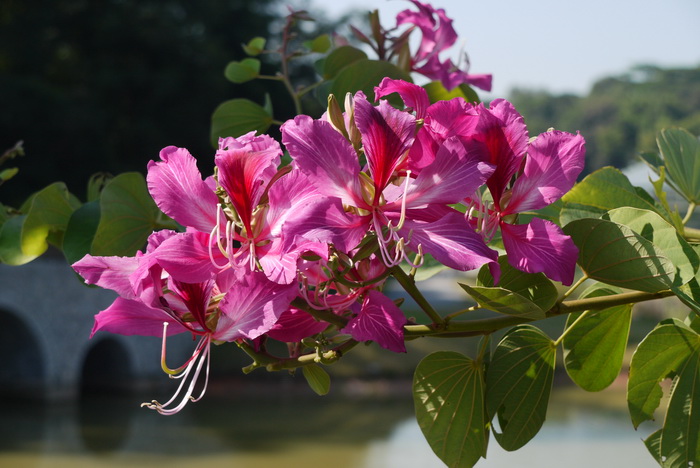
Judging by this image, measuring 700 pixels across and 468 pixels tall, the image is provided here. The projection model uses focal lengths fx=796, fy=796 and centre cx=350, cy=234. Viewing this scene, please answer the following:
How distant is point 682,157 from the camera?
498 millimetres

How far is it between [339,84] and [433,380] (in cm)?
20

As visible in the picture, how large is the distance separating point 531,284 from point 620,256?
0.05 metres

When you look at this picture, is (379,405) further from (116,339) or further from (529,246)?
(529,246)

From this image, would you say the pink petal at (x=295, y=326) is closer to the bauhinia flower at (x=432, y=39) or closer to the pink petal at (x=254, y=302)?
the pink petal at (x=254, y=302)

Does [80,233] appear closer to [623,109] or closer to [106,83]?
[106,83]

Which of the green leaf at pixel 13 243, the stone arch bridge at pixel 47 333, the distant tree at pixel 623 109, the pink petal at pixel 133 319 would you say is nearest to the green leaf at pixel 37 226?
the green leaf at pixel 13 243

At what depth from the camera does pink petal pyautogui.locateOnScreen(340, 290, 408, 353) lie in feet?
1.02

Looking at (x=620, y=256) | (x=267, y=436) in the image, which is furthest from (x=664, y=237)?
(x=267, y=436)

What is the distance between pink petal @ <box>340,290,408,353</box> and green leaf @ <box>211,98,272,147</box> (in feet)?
1.42

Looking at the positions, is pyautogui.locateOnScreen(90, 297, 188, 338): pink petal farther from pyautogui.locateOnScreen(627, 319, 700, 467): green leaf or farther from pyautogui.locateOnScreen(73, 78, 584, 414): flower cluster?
pyautogui.locateOnScreen(627, 319, 700, 467): green leaf

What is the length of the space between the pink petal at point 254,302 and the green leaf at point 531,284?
4.8 inches

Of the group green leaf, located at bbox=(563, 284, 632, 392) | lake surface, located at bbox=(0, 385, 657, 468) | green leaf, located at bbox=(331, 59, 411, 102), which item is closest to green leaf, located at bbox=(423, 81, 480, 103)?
green leaf, located at bbox=(331, 59, 411, 102)

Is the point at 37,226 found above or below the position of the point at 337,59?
below

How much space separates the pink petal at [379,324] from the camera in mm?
311
